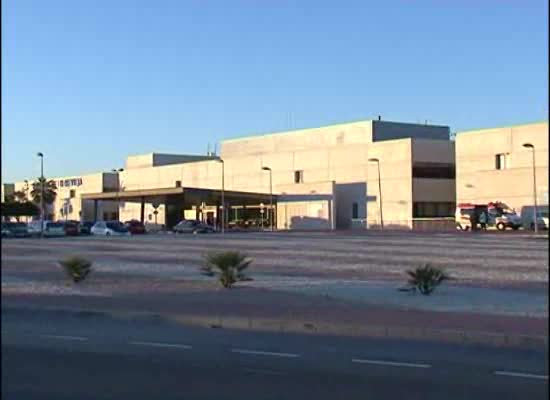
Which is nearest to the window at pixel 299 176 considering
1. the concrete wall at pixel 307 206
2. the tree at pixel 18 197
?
the concrete wall at pixel 307 206

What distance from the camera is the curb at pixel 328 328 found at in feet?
42.6

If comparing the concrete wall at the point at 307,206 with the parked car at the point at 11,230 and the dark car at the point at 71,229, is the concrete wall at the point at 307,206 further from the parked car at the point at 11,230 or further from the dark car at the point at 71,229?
the parked car at the point at 11,230

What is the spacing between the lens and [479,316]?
15562 mm

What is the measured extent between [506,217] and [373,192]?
19.6 meters

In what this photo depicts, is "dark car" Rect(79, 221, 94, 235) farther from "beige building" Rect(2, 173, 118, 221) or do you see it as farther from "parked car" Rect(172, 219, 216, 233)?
"beige building" Rect(2, 173, 118, 221)

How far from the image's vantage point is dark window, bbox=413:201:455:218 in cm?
9175

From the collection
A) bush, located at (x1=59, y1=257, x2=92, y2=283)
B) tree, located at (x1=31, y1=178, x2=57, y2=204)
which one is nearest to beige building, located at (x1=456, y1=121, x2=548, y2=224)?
tree, located at (x1=31, y1=178, x2=57, y2=204)

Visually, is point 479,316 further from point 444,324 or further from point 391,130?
point 391,130

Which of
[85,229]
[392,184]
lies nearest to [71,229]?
[85,229]

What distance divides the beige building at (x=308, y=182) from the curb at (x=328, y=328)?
246 ft

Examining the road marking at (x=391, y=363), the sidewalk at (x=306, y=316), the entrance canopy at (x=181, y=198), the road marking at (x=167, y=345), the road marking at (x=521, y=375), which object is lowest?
the road marking at (x=521, y=375)

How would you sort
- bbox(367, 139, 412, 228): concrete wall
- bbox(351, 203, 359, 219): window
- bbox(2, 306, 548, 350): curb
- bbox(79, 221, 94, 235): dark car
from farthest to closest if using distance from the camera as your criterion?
bbox(351, 203, 359, 219): window, bbox(367, 139, 412, 228): concrete wall, bbox(79, 221, 94, 235): dark car, bbox(2, 306, 548, 350): curb

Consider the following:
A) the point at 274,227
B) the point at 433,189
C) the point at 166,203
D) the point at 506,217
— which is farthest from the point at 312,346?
the point at 166,203

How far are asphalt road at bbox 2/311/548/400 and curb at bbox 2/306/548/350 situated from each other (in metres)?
0.45
